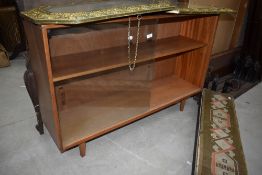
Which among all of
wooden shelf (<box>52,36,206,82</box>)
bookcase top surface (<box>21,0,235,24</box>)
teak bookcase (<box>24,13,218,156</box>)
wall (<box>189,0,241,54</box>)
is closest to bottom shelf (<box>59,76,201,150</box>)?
teak bookcase (<box>24,13,218,156</box>)

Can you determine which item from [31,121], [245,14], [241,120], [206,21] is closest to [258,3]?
[245,14]

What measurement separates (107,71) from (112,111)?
0.30 m

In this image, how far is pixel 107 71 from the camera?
1.70 metres

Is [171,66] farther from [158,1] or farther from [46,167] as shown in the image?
[46,167]

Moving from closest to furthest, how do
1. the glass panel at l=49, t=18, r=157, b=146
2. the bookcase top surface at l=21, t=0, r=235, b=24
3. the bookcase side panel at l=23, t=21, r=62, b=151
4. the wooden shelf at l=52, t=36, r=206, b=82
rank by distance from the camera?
the bookcase top surface at l=21, t=0, r=235, b=24 < the bookcase side panel at l=23, t=21, r=62, b=151 < the wooden shelf at l=52, t=36, r=206, b=82 < the glass panel at l=49, t=18, r=157, b=146

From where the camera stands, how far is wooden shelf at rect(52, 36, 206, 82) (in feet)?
4.28

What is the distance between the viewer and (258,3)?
287 centimetres

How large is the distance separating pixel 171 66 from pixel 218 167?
1.12 m

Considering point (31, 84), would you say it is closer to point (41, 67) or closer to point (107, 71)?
point (41, 67)

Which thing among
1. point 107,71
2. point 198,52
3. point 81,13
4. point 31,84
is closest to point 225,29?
point 198,52

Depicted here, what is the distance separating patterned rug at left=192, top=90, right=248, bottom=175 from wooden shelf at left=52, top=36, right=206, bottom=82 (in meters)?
0.58

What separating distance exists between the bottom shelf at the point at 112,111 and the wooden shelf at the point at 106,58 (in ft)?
1.25

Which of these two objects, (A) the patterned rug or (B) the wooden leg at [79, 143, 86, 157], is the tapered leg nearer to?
(B) the wooden leg at [79, 143, 86, 157]

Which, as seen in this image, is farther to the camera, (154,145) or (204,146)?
(154,145)
